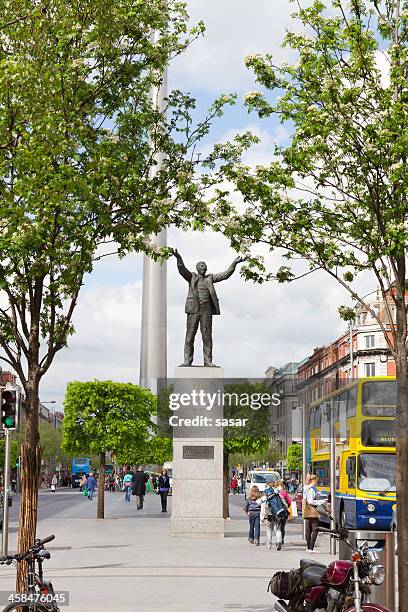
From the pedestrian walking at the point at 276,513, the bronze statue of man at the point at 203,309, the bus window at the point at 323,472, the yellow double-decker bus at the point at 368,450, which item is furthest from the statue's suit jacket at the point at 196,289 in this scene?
the bus window at the point at 323,472

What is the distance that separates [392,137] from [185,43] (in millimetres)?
2671

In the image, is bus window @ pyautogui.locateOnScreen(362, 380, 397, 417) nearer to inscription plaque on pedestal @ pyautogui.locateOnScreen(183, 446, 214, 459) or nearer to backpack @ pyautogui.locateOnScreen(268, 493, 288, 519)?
backpack @ pyautogui.locateOnScreen(268, 493, 288, 519)

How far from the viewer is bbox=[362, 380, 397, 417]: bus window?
26938 mm

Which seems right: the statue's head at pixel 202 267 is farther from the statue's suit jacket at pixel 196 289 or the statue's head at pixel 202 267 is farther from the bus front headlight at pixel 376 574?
the bus front headlight at pixel 376 574

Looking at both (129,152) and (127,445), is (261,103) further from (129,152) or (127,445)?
(127,445)

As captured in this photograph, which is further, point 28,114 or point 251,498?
point 251,498

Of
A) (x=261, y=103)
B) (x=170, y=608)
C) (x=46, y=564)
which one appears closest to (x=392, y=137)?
(x=261, y=103)

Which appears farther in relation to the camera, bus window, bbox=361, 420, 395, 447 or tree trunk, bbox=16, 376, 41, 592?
bus window, bbox=361, 420, 395, 447

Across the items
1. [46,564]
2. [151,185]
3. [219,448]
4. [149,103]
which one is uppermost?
[149,103]

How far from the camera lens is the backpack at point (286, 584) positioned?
1064 centimetres

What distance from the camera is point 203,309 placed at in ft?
96.6

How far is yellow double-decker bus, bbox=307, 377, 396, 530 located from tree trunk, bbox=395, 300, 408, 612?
1465 cm

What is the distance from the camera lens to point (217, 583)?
1667cm

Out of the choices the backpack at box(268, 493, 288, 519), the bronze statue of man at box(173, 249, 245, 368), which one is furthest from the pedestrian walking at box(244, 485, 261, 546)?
the bronze statue of man at box(173, 249, 245, 368)
